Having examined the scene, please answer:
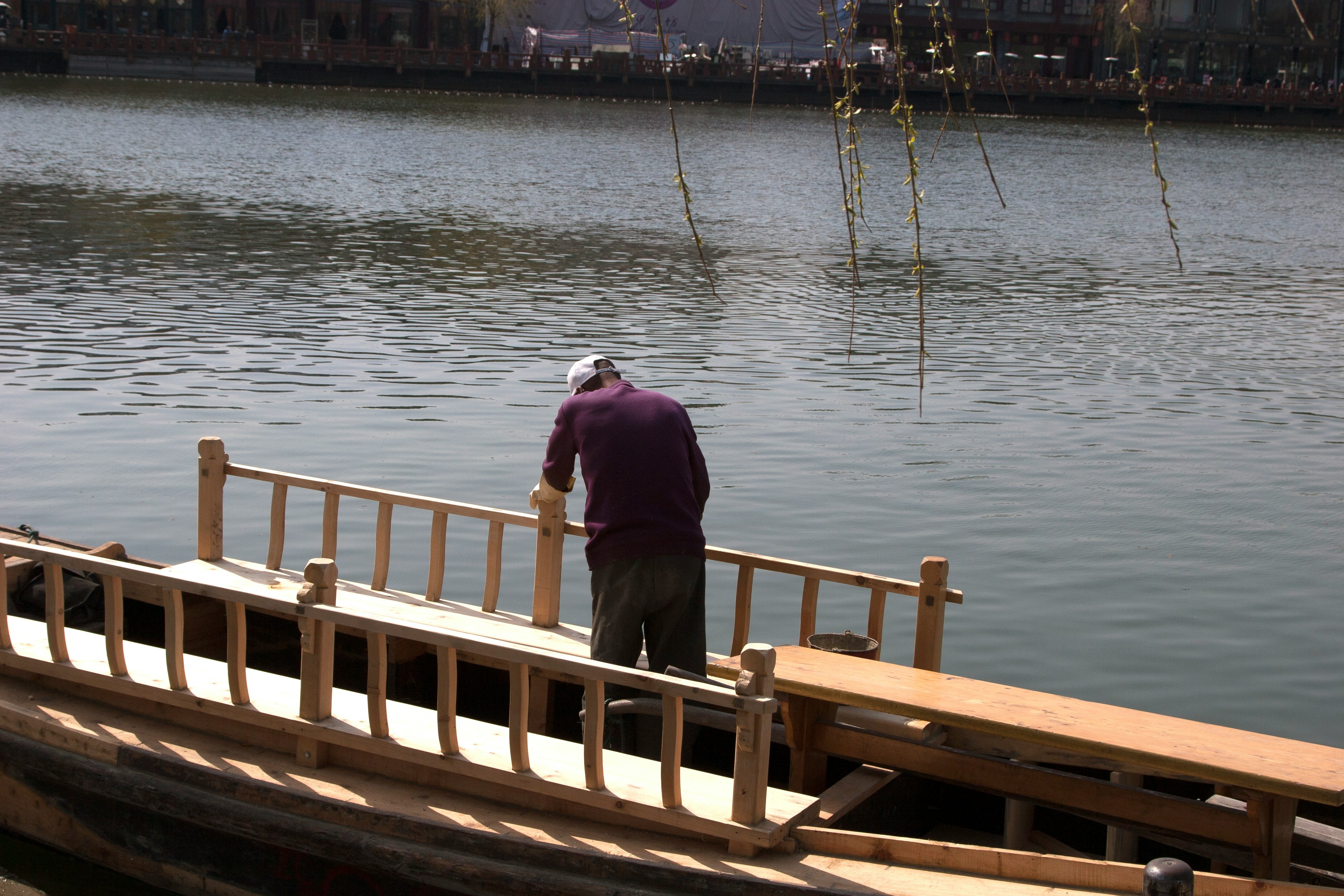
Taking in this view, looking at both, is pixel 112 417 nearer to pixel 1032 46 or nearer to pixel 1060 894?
pixel 1060 894

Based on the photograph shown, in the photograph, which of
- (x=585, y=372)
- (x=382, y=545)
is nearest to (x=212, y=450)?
(x=382, y=545)

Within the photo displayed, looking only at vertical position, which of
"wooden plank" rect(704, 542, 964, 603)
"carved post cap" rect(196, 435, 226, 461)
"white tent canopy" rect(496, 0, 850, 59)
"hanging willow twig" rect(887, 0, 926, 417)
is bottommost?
"wooden plank" rect(704, 542, 964, 603)

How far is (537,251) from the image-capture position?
27.1 meters

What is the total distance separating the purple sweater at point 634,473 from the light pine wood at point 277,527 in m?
2.67

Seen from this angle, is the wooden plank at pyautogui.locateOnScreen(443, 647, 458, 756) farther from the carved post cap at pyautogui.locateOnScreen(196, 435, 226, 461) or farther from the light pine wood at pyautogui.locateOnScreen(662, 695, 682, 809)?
the carved post cap at pyautogui.locateOnScreen(196, 435, 226, 461)

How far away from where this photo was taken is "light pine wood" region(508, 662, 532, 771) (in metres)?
5.17

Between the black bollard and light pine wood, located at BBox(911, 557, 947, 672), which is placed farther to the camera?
light pine wood, located at BBox(911, 557, 947, 672)

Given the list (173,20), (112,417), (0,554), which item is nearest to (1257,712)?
(0,554)

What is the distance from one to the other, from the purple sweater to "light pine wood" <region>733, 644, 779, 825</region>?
3.92ft

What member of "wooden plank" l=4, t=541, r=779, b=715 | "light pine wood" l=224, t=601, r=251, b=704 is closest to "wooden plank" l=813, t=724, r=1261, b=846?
"wooden plank" l=4, t=541, r=779, b=715

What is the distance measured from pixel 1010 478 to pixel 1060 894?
9.42m

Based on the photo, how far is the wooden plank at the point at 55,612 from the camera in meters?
6.05

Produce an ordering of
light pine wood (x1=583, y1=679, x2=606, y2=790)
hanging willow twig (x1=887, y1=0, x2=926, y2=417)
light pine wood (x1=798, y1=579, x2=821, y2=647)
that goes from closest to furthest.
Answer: hanging willow twig (x1=887, y1=0, x2=926, y2=417) < light pine wood (x1=583, y1=679, x2=606, y2=790) < light pine wood (x1=798, y1=579, x2=821, y2=647)

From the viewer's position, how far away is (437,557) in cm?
757
